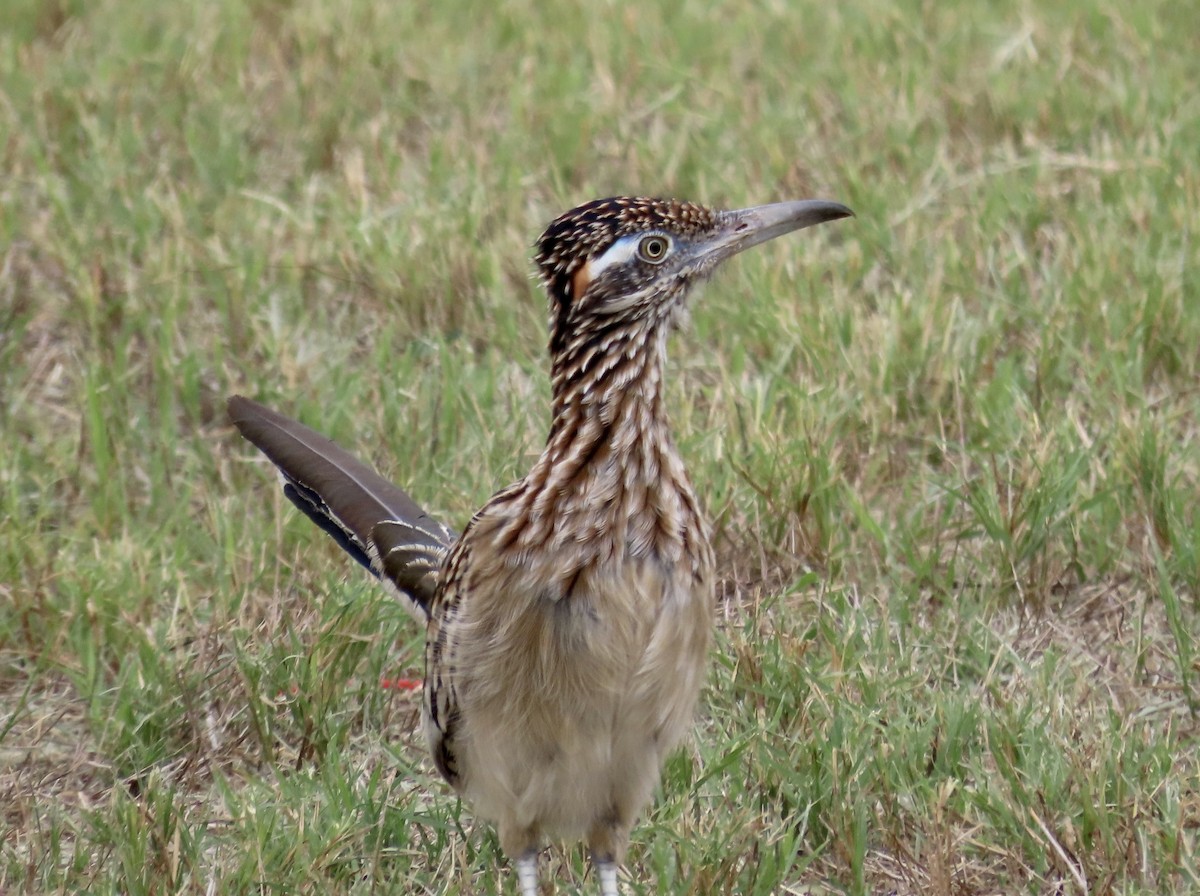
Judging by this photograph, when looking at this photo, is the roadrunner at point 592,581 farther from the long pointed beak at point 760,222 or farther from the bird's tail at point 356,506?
the bird's tail at point 356,506

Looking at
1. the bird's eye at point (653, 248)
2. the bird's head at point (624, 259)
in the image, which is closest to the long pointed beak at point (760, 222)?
the bird's head at point (624, 259)

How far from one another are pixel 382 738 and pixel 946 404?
6.83 ft

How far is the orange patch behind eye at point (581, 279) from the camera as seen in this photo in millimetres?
3822

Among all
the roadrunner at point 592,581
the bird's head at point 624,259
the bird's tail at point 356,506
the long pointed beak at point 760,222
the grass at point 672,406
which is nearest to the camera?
the roadrunner at point 592,581

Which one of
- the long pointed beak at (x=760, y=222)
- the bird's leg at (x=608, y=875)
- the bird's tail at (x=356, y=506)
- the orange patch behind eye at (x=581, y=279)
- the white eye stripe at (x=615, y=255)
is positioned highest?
the white eye stripe at (x=615, y=255)

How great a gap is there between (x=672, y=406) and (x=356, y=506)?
4.50ft

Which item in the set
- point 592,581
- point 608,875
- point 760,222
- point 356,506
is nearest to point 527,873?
point 608,875

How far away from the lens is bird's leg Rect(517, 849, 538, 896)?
405 centimetres

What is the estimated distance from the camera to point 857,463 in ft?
18.2

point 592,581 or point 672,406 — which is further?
point 672,406

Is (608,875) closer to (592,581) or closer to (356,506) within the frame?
(592,581)

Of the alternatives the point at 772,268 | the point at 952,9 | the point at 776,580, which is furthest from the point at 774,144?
the point at 776,580

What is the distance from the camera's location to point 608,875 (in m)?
4.08

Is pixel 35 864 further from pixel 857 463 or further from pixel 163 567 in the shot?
pixel 857 463
